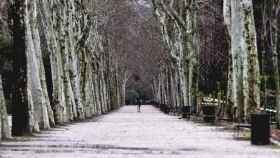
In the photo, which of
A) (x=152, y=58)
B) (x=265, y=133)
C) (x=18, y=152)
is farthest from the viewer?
(x=152, y=58)

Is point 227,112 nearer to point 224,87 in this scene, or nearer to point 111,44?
point 224,87

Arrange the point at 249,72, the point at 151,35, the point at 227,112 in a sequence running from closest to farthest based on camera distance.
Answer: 1. the point at 249,72
2. the point at 227,112
3. the point at 151,35

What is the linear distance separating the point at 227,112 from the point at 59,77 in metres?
8.76

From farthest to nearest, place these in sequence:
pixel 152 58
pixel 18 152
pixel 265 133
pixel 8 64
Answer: pixel 152 58, pixel 8 64, pixel 265 133, pixel 18 152

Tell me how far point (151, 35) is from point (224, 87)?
1774cm

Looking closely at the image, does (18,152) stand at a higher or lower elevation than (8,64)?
lower

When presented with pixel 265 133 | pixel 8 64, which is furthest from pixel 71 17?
pixel 265 133

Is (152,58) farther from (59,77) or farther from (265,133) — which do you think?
(265,133)

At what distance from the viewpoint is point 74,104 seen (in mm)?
45281

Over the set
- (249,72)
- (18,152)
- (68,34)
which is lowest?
(18,152)

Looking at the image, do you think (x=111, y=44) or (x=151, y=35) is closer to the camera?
(x=151, y=35)

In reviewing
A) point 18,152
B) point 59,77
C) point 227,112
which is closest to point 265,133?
point 18,152

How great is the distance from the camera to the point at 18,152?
667 inches

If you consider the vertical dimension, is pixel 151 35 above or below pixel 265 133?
above
